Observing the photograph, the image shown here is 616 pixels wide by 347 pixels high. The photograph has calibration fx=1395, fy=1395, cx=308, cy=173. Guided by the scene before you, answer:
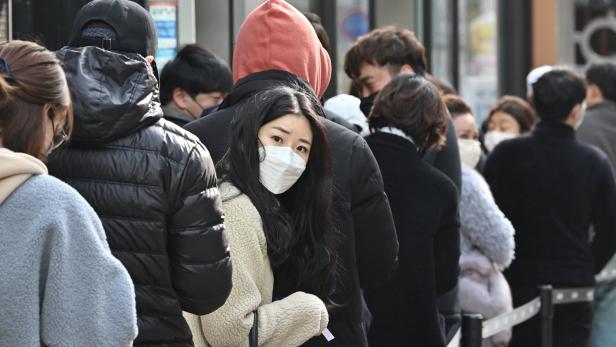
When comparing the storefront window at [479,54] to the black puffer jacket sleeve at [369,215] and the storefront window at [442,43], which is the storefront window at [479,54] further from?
the black puffer jacket sleeve at [369,215]

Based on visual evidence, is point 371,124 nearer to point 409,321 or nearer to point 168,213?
point 409,321

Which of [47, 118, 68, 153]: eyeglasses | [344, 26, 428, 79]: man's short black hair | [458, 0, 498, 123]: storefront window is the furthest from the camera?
[458, 0, 498, 123]: storefront window

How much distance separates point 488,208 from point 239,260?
2696mm

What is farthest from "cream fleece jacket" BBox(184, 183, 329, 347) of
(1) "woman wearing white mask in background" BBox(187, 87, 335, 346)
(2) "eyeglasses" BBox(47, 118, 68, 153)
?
(2) "eyeglasses" BBox(47, 118, 68, 153)

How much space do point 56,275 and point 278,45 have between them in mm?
1953

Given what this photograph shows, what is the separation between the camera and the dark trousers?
696 centimetres

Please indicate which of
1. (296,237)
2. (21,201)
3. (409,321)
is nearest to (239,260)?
(296,237)

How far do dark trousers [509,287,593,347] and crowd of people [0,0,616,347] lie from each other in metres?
0.02

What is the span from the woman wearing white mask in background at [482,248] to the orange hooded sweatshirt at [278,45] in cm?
166

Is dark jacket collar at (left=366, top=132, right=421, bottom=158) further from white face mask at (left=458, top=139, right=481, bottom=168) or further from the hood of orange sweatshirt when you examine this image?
the hood of orange sweatshirt

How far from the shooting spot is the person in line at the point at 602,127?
742cm

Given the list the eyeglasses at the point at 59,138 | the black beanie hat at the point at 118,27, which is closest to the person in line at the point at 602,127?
the black beanie hat at the point at 118,27

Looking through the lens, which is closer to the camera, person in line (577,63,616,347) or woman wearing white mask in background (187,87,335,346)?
woman wearing white mask in background (187,87,335,346)

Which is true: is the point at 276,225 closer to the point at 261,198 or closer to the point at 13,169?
the point at 261,198
